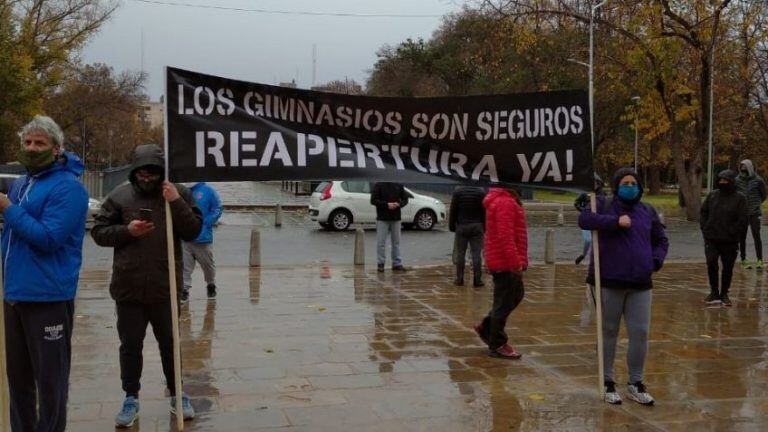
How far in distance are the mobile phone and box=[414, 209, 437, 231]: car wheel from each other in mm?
18379

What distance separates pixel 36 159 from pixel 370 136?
2299mm

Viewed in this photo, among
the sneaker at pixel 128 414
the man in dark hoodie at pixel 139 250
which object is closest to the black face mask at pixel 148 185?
the man in dark hoodie at pixel 139 250

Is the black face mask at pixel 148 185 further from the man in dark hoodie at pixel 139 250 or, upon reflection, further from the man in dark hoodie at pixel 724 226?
the man in dark hoodie at pixel 724 226

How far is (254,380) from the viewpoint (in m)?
6.08

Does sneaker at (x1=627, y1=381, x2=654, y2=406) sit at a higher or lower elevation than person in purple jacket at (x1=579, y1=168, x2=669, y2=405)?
lower

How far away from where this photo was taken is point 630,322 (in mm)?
5609

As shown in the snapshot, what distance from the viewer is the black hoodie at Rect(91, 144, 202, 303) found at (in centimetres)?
488

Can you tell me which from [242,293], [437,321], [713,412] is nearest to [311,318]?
[437,321]

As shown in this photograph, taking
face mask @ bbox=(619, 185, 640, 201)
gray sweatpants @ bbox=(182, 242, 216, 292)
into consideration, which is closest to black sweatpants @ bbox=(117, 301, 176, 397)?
face mask @ bbox=(619, 185, 640, 201)

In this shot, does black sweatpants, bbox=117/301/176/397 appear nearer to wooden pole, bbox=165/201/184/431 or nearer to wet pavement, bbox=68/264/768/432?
wooden pole, bbox=165/201/184/431

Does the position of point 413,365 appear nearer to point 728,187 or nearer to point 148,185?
point 148,185

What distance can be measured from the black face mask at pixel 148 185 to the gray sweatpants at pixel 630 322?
3212mm

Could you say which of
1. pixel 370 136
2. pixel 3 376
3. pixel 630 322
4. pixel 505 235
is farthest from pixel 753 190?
pixel 3 376

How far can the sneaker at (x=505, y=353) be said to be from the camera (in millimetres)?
6840
